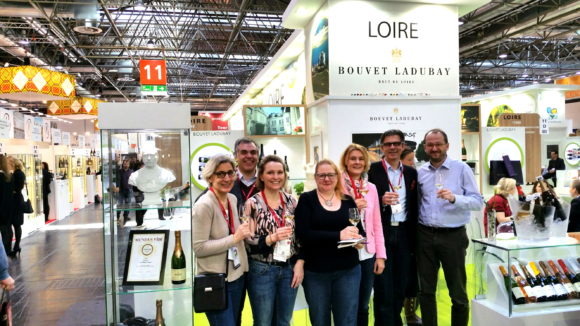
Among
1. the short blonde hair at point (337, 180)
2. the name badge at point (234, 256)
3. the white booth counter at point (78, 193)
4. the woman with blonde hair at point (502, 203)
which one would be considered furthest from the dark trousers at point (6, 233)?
the white booth counter at point (78, 193)

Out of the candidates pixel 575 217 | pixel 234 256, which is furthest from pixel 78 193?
pixel 575 217

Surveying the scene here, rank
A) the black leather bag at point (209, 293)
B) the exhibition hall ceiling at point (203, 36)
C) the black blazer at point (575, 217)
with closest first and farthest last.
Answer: the black leather bag at point (209, 293)
the black blazer at point (575, 217)
the exhibition hall ceiling at point (203, 36)

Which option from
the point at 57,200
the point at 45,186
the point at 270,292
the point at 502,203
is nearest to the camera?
the point at 270,292

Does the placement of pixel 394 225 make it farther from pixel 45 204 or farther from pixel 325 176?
pixel 45 204

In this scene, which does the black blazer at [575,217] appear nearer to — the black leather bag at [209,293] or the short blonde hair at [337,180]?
the short blonde hair at [337,180]

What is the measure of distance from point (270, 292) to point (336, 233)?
50cm

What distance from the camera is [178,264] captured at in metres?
2.54

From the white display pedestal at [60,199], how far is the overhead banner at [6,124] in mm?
2847

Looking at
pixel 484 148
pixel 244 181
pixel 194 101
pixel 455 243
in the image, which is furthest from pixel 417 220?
pixel 194 101

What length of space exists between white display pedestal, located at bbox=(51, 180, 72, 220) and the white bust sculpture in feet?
39.0

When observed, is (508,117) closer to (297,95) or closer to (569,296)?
(297,95)

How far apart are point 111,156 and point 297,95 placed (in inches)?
215

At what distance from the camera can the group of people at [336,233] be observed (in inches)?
94.7

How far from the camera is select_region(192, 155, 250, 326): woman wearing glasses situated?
232cm
